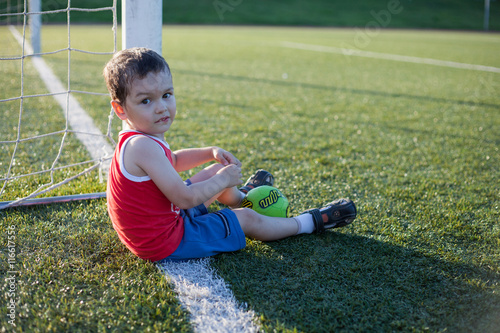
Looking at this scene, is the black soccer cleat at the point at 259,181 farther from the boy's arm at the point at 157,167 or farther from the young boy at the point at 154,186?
the boy's arm at the point at 157,167

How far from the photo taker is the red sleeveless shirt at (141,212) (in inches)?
69.6

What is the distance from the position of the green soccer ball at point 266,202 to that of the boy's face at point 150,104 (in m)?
0.72

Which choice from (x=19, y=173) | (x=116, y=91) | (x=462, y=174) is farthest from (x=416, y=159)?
(x=19, y=173)

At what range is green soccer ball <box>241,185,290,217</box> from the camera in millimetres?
2275

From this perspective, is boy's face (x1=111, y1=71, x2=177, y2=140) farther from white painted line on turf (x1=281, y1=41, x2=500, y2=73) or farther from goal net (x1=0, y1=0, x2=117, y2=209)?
white painted line on turf (x1=281, y1=41, x2=500, y2=73)

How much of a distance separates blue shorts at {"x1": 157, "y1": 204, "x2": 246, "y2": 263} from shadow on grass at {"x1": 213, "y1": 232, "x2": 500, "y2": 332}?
0.07 m

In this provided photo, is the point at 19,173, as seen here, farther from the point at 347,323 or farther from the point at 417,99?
the point at 417,99

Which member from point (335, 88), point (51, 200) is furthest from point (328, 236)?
point (335, 88)

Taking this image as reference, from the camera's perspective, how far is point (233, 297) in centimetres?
168

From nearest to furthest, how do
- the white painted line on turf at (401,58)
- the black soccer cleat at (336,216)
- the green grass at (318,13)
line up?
the black soccer cleat at (336,216) < the white painted line on turf at (401,58) < the green grass at (318,13)

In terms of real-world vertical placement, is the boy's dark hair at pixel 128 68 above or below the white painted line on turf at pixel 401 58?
above

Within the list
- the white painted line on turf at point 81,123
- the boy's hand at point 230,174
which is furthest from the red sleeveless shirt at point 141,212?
the white painted line on turf at point 81,123

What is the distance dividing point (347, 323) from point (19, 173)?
2.37 m

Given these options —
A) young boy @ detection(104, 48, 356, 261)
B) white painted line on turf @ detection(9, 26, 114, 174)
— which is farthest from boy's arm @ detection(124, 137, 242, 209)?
white painted line on turf @ detection(9, 26, 114, 174)
